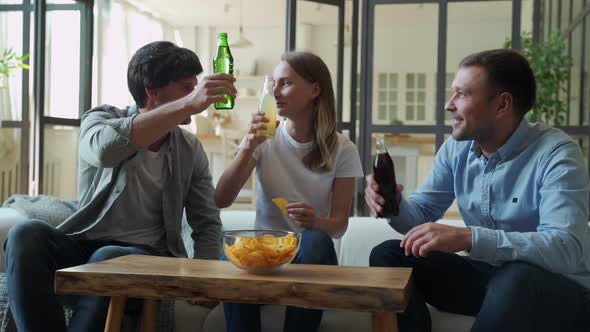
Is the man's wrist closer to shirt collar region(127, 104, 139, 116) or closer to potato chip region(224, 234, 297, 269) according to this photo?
potato chip region(224, 234, 297, 269)

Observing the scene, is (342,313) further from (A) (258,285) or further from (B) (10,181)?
(B) (10,181)

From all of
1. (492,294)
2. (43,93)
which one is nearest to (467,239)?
(492,294)

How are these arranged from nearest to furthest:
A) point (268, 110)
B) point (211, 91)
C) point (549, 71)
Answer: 1. point (211, 91)
2. point (268, 110)
3. point (549, 71)

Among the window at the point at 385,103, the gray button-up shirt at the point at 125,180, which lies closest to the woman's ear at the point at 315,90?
the gray button-up shirt at the point at 125,180

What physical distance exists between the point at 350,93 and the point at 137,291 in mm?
2822

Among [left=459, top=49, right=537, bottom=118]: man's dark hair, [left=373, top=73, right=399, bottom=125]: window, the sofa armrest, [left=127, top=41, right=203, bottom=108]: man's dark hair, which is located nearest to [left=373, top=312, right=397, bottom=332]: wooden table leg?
[left=459, top=49, right=537, bottom=118]: man's dark hair

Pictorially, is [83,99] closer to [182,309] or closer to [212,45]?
[182,309]

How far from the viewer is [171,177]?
2068 millimetres

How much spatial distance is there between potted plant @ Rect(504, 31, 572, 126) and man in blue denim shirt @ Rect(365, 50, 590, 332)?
217 centimetres

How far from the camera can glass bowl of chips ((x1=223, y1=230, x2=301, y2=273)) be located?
139 cm

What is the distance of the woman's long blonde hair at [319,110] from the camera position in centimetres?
209

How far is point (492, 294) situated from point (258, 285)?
58cm

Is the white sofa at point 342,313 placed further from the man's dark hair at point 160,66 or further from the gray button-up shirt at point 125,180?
the man's dark hair at point 160,66

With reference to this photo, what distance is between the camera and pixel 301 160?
2.11 metres
